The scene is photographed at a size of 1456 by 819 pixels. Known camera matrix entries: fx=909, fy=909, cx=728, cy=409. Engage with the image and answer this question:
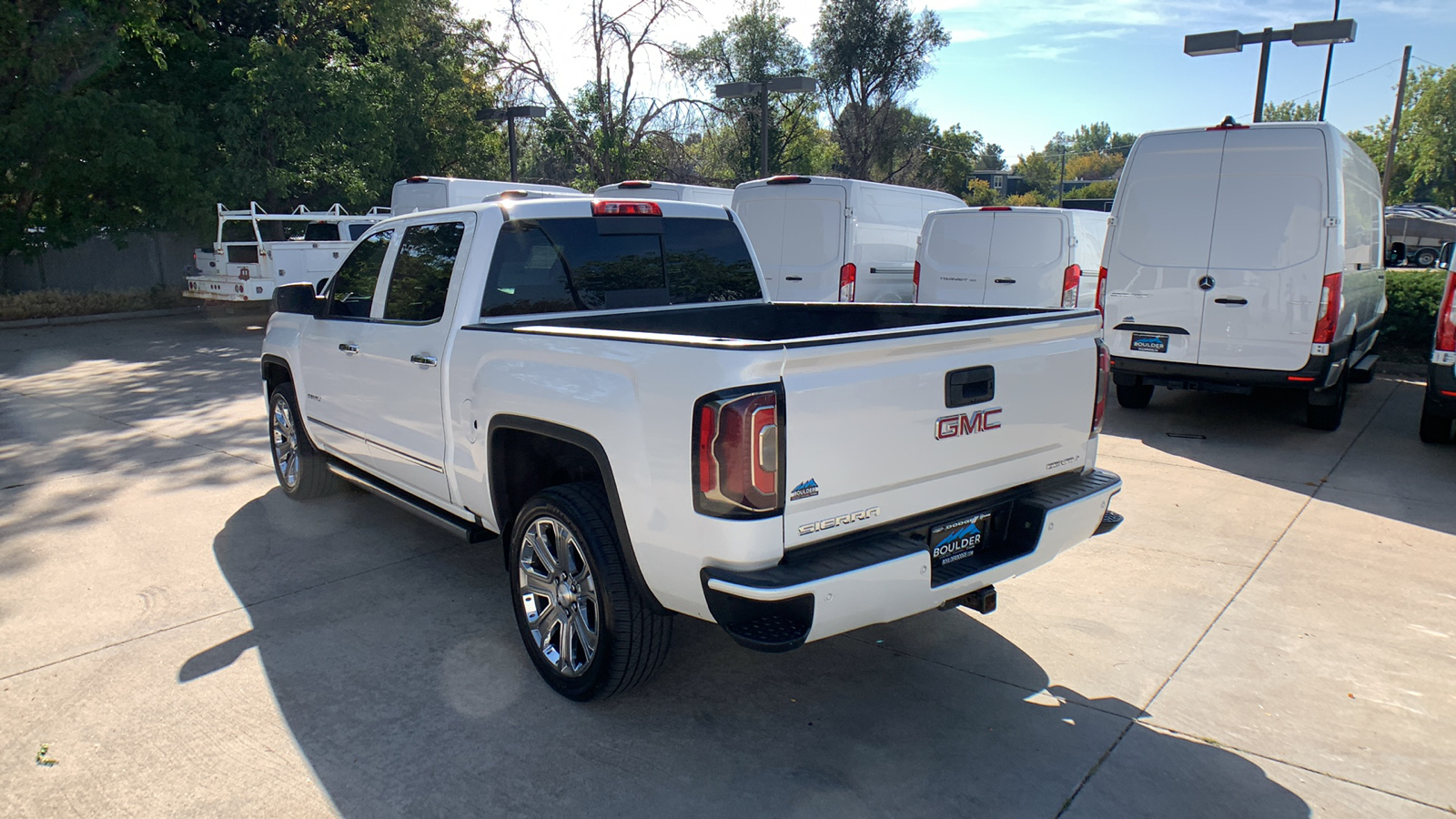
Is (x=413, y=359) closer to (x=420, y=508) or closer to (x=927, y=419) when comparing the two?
(x=420, y=508)

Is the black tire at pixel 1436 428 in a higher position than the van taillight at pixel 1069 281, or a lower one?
lower

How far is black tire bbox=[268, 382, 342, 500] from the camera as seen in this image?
19.9 feet

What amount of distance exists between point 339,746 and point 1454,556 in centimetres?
590

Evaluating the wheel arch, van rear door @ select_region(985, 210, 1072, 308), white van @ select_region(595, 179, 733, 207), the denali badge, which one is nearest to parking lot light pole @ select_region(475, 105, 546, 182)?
white van @ select_region(595, 179, 733, 207)

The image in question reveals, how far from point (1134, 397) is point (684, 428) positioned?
816 centimetres

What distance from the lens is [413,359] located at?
173 inches

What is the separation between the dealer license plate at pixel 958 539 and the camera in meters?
3.29

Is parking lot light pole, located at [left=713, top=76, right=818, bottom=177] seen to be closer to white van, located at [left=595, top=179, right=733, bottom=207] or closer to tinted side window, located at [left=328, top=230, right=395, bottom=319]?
white van, located at [left=595, top=179, right=733, bottom=207]

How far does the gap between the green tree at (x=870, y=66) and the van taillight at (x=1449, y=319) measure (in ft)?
103

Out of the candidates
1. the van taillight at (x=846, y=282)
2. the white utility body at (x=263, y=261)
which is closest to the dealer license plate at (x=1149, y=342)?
the van taillight at (x=846, y=282)

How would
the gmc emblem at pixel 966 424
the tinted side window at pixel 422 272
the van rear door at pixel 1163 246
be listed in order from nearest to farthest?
the gmc emblem at pixel 966 424
the tinted side window at pixel 422 272
the van rear door at pixel 1163 246

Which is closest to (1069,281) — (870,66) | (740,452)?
(740,452)

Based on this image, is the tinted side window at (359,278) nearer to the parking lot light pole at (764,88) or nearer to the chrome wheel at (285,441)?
the chrome wheel at (285,441)

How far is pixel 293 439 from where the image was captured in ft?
20.3
